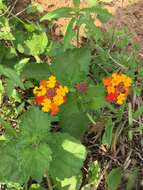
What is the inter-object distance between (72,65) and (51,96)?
0.76 ft

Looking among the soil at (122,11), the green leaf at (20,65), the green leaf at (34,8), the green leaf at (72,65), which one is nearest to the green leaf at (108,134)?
the green leaf at (72,65)

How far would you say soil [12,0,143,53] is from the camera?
2836 mm

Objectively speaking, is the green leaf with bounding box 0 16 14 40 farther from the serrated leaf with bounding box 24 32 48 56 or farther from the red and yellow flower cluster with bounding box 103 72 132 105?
the red and yellow flower cluster with bounding box 103 72 132 105

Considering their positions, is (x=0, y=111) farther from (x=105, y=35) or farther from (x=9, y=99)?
(x=105, y=35)

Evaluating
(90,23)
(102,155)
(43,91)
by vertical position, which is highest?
(90,23)

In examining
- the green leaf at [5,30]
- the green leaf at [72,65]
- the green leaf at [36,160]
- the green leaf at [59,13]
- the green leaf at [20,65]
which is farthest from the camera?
the green leaf at [5,30]

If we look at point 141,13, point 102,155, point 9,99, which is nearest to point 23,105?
point 9,99

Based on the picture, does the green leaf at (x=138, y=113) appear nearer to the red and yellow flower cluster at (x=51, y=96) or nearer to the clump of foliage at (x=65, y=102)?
the clump of foliage at (x=65, y=102)

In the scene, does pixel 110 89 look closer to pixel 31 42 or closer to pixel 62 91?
pixel 62 91

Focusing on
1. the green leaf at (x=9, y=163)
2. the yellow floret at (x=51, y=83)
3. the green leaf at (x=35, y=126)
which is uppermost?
the yellow floret at (x=51, y=83)

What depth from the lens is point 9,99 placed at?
2.62 m

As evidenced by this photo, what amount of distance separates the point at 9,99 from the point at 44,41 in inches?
14.3

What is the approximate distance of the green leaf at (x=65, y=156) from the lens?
218cm

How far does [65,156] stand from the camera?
7.22ft
